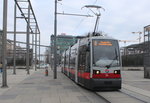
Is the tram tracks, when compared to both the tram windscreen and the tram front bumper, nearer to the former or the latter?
the tram front bumper

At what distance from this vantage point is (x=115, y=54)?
13602 millimetres

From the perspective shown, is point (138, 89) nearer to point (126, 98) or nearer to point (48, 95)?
point (126, 98)

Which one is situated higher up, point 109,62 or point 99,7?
point 99,7

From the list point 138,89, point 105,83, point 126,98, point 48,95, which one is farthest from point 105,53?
point 48,95

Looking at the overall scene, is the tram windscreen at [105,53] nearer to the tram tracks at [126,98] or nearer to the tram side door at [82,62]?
the tram side door at [82,62]

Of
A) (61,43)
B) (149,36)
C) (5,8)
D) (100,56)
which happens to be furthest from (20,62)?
(100,56)

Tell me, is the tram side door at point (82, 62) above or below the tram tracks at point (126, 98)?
above

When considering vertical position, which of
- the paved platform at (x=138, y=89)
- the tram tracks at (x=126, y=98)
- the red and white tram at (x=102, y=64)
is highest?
the red and white tram at (x=102, y=64)

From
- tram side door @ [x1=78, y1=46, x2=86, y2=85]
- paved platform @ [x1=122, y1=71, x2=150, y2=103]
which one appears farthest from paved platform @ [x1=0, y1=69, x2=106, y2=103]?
paved platform @ [x1=122, y1=71, x2=150, y2=103]

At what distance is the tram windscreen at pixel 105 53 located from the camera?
13.3m

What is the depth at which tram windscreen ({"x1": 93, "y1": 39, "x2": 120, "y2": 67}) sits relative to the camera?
13328 mm

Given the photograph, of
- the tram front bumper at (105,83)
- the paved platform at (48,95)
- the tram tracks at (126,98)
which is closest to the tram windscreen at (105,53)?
the tram front bumper at (105,83)

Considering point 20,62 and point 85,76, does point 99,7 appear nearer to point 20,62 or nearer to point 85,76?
point 85,76

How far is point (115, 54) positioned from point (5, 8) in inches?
303
